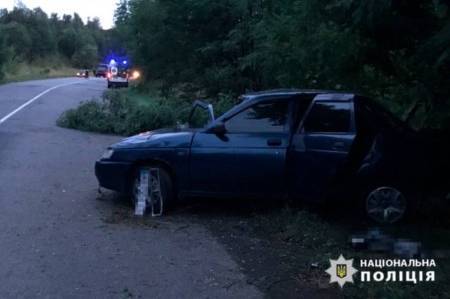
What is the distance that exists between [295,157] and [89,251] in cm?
271

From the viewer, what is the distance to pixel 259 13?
1911 cm

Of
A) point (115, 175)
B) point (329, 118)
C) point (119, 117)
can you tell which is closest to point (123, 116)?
point (119, 117)

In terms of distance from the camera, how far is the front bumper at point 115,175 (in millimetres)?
8359

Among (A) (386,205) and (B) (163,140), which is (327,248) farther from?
(B) (163,140)

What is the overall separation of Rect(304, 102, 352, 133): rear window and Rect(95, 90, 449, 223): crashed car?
0.01 metres

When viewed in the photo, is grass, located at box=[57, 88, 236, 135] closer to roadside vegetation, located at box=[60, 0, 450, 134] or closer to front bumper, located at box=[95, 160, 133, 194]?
roadside vegetation, located at box=[60, 0, 450, 134]

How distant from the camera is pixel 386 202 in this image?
303 inches

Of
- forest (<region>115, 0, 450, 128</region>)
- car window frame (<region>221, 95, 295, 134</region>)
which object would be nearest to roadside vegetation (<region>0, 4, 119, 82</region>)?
forest (<region>115, 0, 450, 128</region>)

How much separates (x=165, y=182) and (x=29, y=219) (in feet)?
5.54

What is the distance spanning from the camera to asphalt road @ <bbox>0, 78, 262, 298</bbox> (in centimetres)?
549

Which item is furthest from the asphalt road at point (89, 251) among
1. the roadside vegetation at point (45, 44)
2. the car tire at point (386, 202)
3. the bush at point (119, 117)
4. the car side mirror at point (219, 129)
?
the roadside vegetation at point (45, 44)

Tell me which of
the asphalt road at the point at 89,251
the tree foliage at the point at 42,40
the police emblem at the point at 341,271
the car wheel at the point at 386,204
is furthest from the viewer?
the tree foliage at the point at 42,40

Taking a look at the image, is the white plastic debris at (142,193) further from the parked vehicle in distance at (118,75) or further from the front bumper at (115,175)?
the parked vehicle in distance at (118,75)

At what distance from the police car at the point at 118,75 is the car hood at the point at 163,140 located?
44.0 meters
